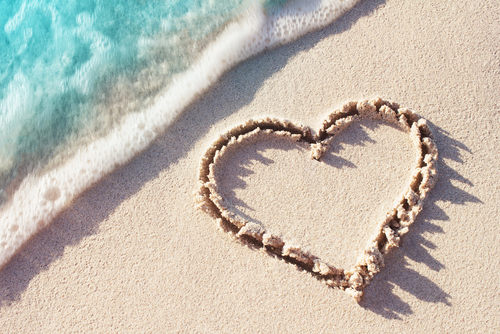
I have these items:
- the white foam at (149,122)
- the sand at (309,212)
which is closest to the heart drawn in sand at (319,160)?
the sand at (309,212)

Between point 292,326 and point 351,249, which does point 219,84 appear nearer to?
point 351,249

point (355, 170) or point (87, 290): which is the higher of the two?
point (355, 170)

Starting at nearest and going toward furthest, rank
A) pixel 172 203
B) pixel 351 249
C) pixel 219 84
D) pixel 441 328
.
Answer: pixel 441 328, pixel 351 249, pixel 172 203, pixel 219 84

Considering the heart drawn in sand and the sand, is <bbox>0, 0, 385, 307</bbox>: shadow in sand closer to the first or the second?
the sand

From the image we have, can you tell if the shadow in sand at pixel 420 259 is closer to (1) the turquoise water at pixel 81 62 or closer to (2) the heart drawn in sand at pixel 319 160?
(2) the heart drawn in sand at pixel 319 160

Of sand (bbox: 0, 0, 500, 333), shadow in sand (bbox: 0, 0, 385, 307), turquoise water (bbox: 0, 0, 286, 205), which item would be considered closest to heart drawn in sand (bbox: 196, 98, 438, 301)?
sand (bbox: 0, 0, 500, 333)

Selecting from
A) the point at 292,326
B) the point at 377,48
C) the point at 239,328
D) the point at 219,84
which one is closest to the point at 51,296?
the point at 239,328
